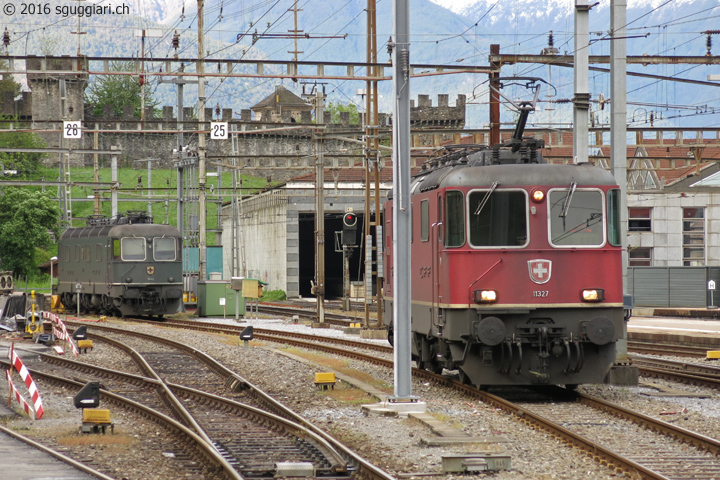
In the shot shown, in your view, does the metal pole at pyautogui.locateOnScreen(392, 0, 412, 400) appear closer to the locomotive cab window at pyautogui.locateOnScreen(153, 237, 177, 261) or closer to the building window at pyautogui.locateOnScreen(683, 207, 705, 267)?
the locomotive cab window at pyautogui.locateOnScreen(153, 237, 177, 261)

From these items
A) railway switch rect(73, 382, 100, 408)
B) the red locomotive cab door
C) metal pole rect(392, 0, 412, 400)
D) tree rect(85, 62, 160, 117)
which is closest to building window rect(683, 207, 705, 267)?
the red locomotive cab door

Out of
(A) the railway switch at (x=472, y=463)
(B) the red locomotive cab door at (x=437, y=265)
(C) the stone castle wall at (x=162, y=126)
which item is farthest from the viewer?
(C) the stone castle wall at (x=162, y=126)

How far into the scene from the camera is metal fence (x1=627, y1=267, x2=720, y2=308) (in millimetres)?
39219

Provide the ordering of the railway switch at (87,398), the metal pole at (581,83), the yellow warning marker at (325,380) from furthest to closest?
the metal pole at (581,83)
the yellow warning marker at (325,380)
the railway switch at (87,398)

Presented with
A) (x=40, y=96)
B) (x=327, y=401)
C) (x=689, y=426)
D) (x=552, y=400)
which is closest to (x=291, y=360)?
(x=327, y=401)

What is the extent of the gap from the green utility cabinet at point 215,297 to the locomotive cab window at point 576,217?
920 inches

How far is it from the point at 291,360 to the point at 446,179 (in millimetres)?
7142

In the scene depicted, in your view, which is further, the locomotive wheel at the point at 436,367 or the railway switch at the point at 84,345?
the railway switch at the point at 84,345

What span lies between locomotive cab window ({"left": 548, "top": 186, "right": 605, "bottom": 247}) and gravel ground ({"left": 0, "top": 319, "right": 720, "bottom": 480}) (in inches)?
87.4

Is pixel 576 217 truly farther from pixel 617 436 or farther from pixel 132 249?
pixel 132 249

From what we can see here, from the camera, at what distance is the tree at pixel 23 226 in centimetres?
5891

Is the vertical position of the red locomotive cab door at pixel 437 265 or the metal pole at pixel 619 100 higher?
the metal pole at pixel 619 100

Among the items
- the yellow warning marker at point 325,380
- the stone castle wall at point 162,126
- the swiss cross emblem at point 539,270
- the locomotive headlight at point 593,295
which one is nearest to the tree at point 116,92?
the stone castle wall at point 162,126

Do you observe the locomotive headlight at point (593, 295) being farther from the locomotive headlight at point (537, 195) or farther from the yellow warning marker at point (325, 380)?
the yellow warning marker at point (325, 380)
